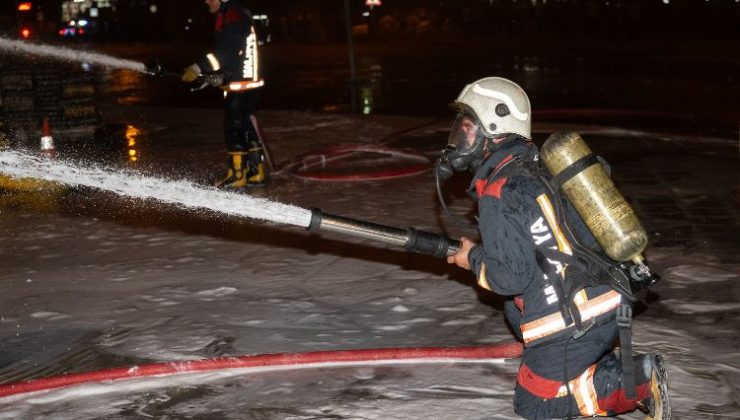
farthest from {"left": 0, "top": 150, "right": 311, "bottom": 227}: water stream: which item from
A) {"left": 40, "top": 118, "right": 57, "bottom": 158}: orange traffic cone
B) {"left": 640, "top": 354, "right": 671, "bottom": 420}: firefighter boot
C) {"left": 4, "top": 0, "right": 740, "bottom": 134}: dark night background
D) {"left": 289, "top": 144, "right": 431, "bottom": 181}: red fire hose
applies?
{"left": 4, "top": 0, "right": 740, "bottom": 134}: dark night background

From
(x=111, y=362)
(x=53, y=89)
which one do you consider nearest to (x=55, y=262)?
(x=111, y=362)

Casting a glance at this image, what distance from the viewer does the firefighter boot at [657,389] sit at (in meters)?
3.91

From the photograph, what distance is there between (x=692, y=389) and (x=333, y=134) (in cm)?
942

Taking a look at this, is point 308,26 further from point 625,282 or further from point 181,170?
point 625,282

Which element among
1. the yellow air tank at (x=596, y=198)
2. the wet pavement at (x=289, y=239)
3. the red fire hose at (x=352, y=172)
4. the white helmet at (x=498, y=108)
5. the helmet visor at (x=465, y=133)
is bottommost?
the wet pavement at (x=289, y=239)

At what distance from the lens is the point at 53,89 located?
14.6m

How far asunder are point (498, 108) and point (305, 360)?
1.75 metres

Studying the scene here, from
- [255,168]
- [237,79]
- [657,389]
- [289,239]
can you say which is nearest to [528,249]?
[657,389]

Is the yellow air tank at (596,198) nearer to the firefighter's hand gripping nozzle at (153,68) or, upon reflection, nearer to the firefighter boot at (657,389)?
the firefighter boot at (657,389)

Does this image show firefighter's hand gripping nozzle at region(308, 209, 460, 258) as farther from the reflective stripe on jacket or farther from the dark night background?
the dark night background

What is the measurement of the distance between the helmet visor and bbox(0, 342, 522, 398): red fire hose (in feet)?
4.43

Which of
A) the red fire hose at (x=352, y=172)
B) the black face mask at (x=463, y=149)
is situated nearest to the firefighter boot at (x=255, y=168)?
the red fire hose at (x=352, y=172)

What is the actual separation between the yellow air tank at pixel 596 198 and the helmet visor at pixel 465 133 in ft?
1.20

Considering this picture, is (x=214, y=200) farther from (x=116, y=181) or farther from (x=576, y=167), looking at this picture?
(x=116, y=181)
